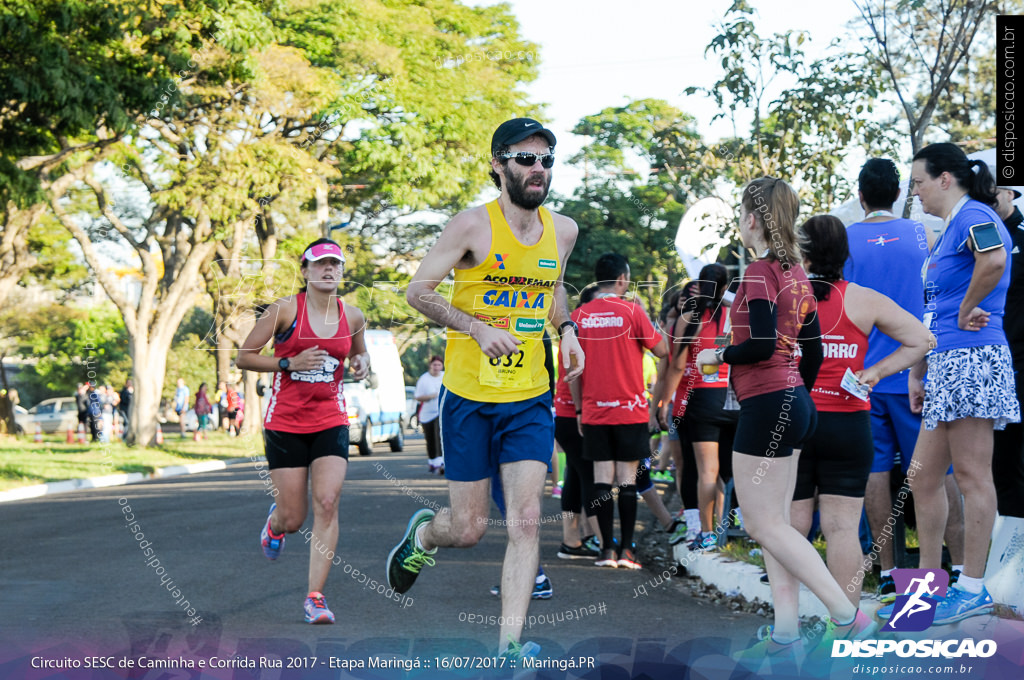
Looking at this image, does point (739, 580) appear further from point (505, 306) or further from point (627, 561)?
point (505, 306)

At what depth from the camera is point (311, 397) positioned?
6.19 meters

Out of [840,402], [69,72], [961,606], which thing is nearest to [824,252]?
[840,402]

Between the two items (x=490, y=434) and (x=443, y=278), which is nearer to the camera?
(x=443, y=278)

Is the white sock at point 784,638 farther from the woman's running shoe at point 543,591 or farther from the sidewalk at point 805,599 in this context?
the woman's running shoe at point 543,591

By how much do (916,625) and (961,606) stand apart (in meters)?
0.33

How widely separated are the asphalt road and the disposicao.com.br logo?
861 mm

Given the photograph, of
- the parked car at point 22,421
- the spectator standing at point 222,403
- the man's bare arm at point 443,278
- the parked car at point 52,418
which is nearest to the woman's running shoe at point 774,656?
the man's bare arm at point 443,278

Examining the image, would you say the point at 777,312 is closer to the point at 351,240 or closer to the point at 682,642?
the point at 682,642

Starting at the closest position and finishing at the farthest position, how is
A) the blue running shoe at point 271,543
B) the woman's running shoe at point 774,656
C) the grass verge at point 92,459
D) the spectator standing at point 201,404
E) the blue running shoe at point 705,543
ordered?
the woman's running shoe at point 774,656 < the blue running shoe at point 271,543 < the blue running shoe at point 705,543 < the grass verge at point 92,459 < the spectator standing at point 201,404

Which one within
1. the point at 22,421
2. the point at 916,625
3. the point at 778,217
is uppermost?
the point at 778,217

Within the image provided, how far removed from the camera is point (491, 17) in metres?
31.1

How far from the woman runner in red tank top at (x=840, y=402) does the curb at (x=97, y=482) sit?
12689mm

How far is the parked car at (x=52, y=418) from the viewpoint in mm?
44181

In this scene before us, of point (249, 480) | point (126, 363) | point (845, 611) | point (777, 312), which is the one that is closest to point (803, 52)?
point (777, 312)
